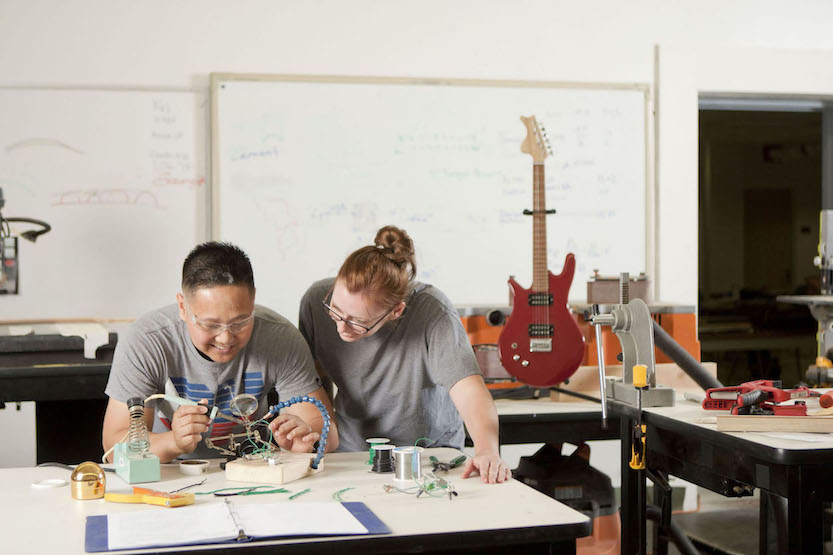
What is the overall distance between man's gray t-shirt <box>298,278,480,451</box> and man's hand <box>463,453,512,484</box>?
1.09 feet

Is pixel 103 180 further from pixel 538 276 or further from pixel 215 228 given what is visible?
pixel 538 276

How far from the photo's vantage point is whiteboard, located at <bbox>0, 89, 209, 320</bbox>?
3961 millimetres

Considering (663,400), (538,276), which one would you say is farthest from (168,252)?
(663,400)

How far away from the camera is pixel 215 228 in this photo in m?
4.06

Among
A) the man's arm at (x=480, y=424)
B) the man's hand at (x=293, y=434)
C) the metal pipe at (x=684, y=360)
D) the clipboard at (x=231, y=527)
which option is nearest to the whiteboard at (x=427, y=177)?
the metal pipe at (x=684, y=360)

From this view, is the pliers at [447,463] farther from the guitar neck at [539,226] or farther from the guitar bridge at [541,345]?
the guitar neck at [539,226]

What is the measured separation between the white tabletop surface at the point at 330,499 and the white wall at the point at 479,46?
100 inches

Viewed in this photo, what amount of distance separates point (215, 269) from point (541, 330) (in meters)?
1.52

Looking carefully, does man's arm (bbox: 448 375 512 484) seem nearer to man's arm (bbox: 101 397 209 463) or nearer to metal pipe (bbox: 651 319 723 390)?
man's arm (bbox: 101 397 209 463)

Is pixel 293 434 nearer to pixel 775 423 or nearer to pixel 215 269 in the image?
pixel 215 269

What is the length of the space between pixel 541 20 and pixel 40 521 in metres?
3.52

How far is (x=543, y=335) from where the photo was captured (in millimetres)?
3203

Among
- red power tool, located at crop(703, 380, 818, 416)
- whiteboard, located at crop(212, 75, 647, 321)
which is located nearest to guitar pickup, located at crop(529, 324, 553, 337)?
red power tool, located at crop(703, 380, 818, 416)

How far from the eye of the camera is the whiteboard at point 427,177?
411 centimetres
